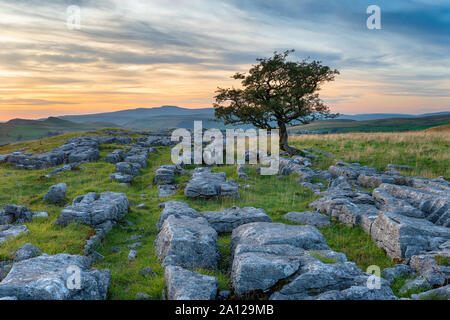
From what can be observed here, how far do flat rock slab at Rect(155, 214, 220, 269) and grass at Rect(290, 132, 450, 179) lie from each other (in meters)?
23.1

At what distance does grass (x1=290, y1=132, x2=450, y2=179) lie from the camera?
27.7m

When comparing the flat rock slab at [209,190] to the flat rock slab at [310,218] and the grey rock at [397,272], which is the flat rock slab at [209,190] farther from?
the grey rock at [397,272]

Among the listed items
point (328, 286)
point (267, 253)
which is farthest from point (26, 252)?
point (328, 286)

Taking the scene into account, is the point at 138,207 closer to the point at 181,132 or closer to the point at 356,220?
the point at 356,220

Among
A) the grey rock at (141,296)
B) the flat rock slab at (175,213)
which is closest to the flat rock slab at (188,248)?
the grey rock at (141,296)

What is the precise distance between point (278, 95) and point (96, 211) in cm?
2748

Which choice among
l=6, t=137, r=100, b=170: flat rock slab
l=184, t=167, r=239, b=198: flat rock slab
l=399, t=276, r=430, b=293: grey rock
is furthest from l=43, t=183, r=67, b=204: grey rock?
l=399, t=276, r=430, b=293: grey rock

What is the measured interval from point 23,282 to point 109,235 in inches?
283

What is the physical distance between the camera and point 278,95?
3569 cm

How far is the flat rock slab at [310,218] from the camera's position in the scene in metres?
14.8

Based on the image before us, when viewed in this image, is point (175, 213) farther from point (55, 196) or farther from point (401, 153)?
point (401, 153)

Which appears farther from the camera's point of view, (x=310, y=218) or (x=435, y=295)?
(x=310, y=218)

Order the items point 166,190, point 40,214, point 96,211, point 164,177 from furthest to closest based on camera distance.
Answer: point 164,177, point 166,190, point 40,214, point 96,211

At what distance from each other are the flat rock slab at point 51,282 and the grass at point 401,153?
27055 millimetres
